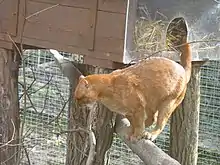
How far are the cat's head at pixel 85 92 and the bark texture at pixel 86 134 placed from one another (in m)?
0.61

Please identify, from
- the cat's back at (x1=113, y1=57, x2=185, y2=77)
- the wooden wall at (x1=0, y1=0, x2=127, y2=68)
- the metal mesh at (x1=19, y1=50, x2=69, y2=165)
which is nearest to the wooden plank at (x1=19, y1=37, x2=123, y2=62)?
the wooden wall at (x1=0, y1=0, x2=127, y2=68)

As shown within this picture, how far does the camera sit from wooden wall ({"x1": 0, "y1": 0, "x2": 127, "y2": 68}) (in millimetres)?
2805

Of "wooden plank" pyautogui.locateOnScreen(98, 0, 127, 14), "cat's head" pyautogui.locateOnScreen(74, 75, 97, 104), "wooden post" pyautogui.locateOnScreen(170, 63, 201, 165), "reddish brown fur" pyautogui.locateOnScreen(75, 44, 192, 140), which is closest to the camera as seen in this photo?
"cat's head" pyautogui.locateOnScreen(74, 75, 97, 104)

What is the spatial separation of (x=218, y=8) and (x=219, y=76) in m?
1.50

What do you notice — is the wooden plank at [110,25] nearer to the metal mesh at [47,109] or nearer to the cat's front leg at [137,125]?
the cat's front leg at [137,125]

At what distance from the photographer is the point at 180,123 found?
3.74 m

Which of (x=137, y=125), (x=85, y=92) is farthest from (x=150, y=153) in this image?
(x=85, y=92)

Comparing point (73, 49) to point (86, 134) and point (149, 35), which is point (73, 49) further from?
point (86, 134)

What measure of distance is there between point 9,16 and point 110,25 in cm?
74

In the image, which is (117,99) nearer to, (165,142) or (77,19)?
(77,19)

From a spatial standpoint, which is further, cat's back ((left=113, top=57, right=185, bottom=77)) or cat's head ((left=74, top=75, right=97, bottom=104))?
cat's back ((left=113, top=57, right=185, bottom=77))

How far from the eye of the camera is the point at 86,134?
3.42 m

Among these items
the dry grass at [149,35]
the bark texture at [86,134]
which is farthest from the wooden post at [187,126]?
the dry grass at [149,35]

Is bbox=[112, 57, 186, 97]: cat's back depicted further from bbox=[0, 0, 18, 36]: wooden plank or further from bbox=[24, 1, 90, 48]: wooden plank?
bbox=[0, 0, 18, 36]: wooden plank
